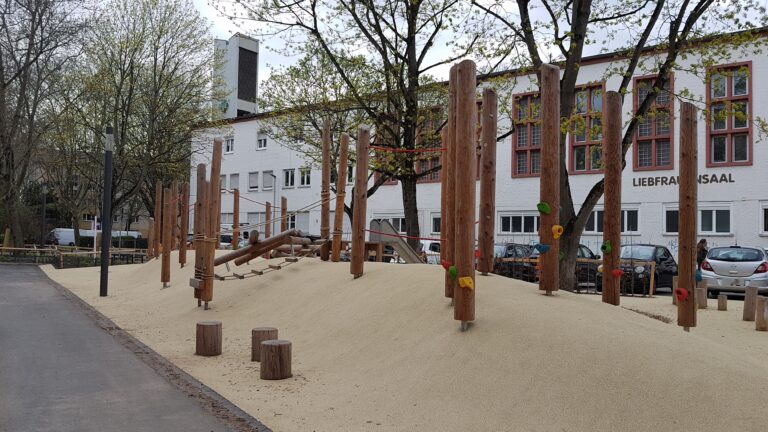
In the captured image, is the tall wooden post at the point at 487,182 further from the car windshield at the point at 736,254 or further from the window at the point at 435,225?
the window at the point at 435,225

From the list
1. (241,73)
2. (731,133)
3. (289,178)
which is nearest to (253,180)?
(289,178)

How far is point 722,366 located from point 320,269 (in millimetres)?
7504

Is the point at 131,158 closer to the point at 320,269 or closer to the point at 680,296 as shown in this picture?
the point at 320,269

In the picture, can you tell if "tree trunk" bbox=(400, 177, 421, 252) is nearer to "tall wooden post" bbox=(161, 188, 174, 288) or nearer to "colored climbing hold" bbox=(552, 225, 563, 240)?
"tall wooden post" bbox=(161, 188, 174, 288)

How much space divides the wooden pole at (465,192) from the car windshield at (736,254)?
1427cm

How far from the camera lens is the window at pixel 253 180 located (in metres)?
49.2

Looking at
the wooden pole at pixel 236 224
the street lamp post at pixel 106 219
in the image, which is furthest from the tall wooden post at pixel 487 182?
the street lamp post at pixel 106 219

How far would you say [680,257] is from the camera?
7590 millimetres

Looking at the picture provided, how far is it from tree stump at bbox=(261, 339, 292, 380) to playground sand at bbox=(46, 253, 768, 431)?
0.14 m

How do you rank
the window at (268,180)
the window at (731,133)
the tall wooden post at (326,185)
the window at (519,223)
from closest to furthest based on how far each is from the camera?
the tall wooden post at (326,185) → the window at (731,133) → the window at (519,223) → the window at (268,180)

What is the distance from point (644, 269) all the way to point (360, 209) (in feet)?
36.4

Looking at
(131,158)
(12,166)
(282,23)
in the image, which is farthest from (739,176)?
(12,166)

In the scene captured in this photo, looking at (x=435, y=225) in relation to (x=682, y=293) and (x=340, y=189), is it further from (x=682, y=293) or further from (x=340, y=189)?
(x=682, y=293)

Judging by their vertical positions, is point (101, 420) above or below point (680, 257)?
below
